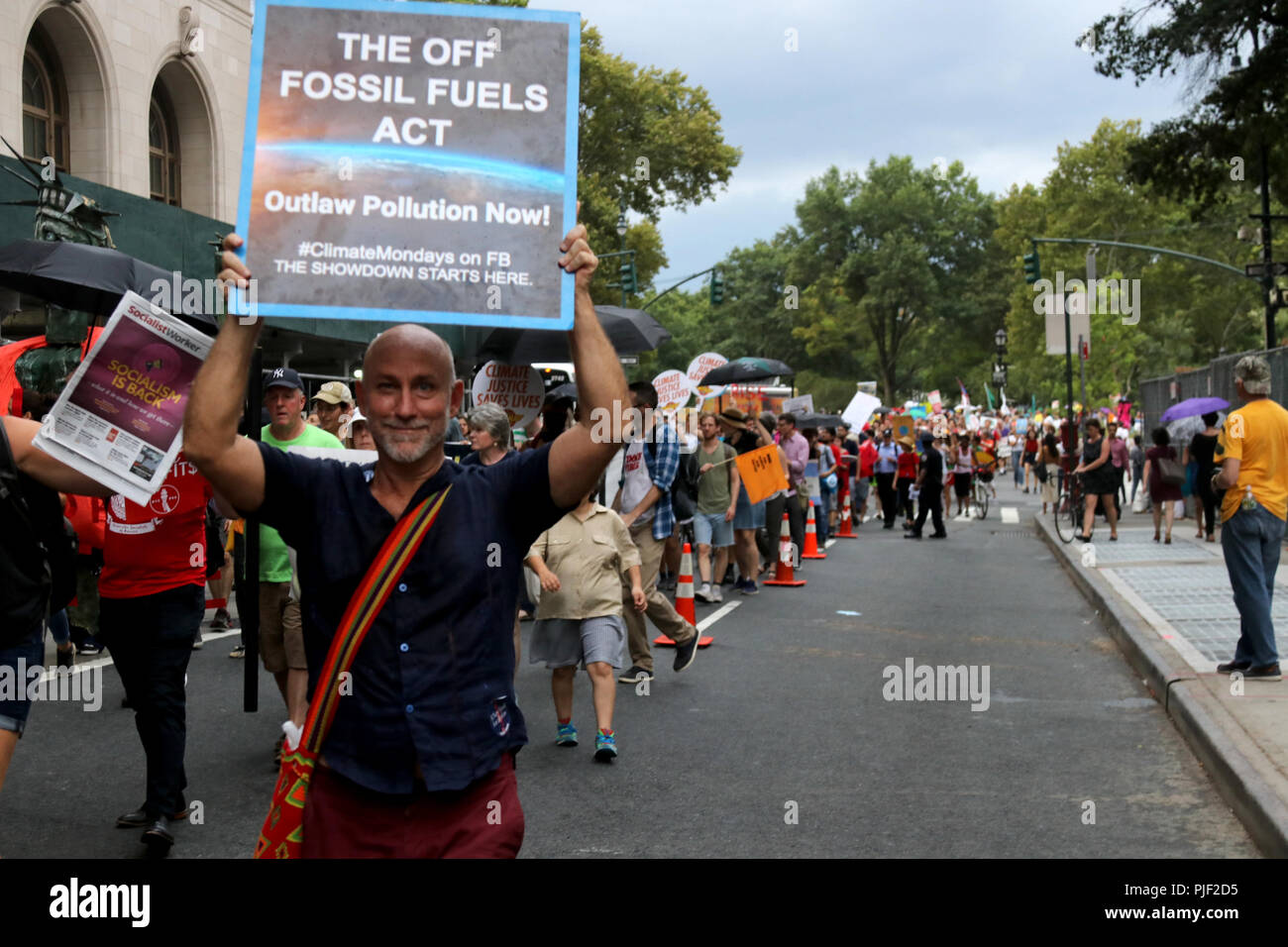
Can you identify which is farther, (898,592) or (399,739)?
(898,592)

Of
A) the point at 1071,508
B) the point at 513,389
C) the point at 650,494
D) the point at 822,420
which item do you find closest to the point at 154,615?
the point at 650,494

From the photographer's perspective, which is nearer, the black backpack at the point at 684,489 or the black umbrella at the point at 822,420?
the black backpack at the point at 684,489

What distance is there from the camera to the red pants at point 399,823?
3018mm

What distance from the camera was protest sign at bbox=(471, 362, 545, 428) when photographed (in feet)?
44.1

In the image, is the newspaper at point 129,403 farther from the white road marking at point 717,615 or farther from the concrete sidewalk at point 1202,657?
the white road marking at point 717,615

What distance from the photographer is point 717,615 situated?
538 inches

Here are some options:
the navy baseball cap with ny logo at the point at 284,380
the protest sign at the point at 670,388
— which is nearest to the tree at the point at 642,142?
the protest sign at the point at 670,388

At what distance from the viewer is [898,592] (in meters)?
15.8

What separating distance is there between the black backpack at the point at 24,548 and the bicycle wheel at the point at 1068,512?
19.5 metres

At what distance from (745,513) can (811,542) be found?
5.06 m

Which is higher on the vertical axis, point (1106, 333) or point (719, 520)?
point (1106, 333)

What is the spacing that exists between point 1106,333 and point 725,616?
151ft
